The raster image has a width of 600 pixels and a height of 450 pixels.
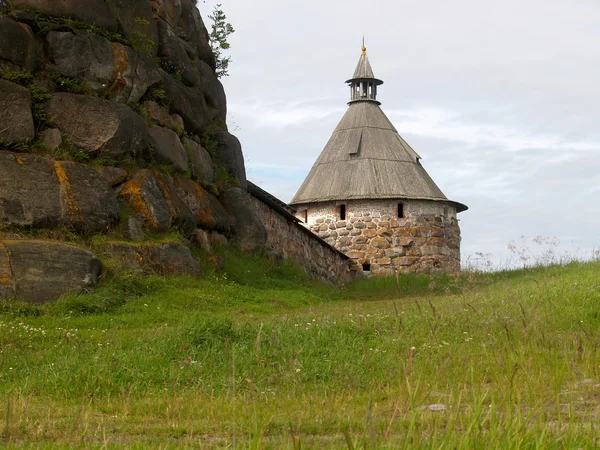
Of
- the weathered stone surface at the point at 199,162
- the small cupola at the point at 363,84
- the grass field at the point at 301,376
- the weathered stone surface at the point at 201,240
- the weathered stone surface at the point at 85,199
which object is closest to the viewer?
the grass field at the point at 301,376

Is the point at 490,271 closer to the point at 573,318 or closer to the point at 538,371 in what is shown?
the point at 573,318

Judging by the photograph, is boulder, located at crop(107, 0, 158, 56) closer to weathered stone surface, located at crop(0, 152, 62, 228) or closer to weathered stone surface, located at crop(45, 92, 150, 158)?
weathered stone surface, located at crop(45, 92, 150, 158)

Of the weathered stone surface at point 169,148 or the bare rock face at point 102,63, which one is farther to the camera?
the weathered stone surface at point 169,148

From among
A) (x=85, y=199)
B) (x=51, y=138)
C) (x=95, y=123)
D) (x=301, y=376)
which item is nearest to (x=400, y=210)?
(x=95, y=123)

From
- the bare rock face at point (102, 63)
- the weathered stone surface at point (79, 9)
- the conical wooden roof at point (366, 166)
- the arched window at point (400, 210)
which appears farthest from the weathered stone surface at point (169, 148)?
the arched window at point (400, 210)

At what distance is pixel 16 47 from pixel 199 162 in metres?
4.55

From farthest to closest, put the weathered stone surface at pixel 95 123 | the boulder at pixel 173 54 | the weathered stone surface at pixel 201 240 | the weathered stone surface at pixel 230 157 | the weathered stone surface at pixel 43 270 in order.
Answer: the weathered stone surface at pixel 230 157, the boulder at pixel 173 54, the weathered stone surface at pixel 201 240, the weathered stone surface at pixel 95 123, the weathered stone surface at pixel 43 270

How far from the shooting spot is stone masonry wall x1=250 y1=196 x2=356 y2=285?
1869cm

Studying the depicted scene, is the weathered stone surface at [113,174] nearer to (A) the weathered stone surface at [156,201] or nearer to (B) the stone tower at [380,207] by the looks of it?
(A) the weathered stone surface at [156,201]

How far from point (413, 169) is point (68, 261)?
69.0 feet

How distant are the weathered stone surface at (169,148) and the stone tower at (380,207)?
45.5ft

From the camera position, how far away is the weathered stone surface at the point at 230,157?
17.4 m

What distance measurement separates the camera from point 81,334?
8547 millimetres

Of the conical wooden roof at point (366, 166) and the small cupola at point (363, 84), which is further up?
the small cupola at point (363, 84)
